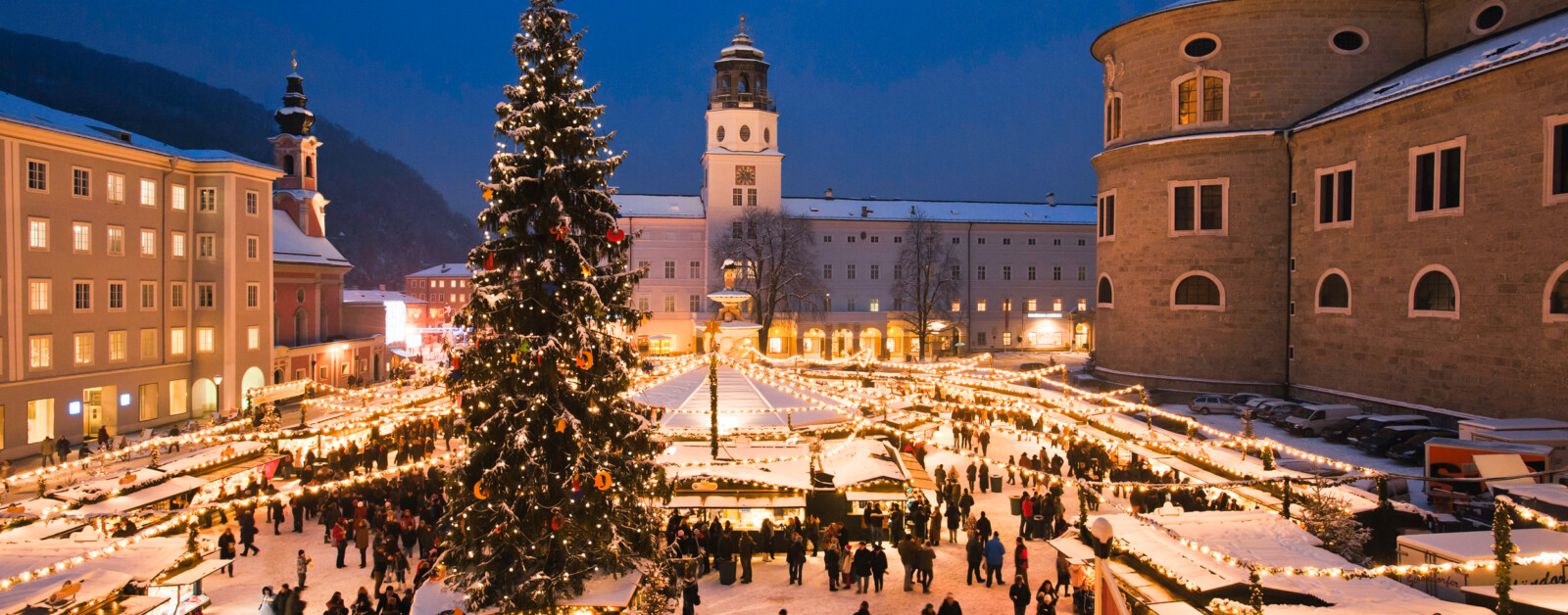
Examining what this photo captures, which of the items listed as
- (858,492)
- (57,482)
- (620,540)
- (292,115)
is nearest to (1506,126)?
(858,492)

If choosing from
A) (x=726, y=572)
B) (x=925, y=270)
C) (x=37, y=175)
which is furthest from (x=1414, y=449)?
(x=925, y=270)

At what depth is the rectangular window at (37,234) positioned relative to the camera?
86.4ft

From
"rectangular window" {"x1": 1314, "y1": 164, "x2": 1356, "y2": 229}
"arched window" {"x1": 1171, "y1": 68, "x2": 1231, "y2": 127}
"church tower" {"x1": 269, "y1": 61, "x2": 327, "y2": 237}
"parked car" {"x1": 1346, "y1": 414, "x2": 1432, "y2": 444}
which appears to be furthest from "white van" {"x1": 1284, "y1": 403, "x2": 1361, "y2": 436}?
"church tower" {"x1": 269, "y1": 61, "x2": 327, "y2": 237}

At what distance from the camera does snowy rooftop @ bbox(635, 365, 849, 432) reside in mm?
18875

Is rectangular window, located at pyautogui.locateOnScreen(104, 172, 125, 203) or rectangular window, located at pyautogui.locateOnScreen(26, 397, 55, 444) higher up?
rectangular window, located at pyautogui.locateOnScreen(104, 172, 125, 203)

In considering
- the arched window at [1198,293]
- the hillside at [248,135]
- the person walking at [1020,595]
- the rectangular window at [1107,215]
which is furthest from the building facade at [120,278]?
the hillside at [248,135]

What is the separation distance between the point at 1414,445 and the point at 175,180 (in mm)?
42197

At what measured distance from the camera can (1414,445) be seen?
19.3 metres

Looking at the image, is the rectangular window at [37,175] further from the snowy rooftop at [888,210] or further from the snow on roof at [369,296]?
the snowy rooftop at [888,210]

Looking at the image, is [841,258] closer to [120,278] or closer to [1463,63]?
[1463,63]

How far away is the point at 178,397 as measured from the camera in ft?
107

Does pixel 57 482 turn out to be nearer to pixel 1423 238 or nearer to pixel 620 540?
pixel 620 540

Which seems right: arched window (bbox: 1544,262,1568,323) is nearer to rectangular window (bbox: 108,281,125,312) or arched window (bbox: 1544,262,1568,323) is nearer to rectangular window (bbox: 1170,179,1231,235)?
rectangular window (bbox: 1170,179,1231,235)

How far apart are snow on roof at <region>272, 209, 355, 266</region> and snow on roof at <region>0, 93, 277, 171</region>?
9065mm
